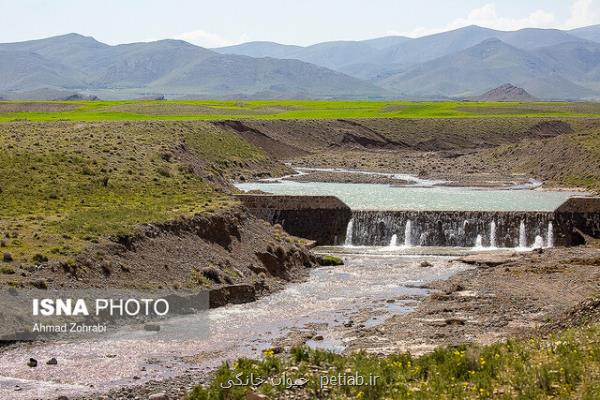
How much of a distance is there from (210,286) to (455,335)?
1256 centimetres

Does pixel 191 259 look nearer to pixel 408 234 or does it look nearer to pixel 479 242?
pixel 408 234

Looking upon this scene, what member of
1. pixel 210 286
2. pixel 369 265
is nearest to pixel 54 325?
pixel 210 286

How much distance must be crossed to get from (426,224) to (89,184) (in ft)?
66.6

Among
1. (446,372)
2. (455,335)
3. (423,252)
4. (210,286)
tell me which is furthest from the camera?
(423,252)

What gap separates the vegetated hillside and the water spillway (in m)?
9.36

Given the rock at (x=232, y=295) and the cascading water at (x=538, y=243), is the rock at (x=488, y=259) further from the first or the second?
the rock at (x=232, y=295)

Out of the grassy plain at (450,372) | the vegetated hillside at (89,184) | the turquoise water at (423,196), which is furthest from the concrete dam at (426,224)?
the grassy plain at (450,372)

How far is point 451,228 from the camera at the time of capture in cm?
6131

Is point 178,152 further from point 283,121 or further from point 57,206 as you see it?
point 283,121

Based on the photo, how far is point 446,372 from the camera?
26.5 meters

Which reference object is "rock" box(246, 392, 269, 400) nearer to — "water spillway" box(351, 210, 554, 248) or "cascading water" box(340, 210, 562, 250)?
"cascading water" box(340, 210, 562, 250)

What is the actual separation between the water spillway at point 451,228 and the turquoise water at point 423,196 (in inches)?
117

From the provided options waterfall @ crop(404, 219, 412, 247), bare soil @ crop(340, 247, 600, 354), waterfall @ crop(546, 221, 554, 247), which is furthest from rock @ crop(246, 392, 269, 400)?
waterfall @ crop(546, 221, 554, 247)

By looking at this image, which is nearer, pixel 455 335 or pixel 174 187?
pixel 455 335
